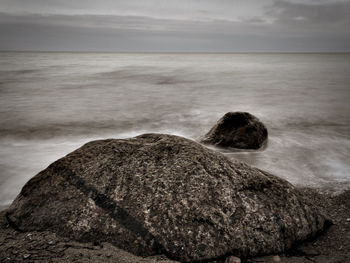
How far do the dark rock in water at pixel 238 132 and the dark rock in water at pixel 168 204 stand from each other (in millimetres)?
3061

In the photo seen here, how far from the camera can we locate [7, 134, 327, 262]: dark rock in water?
219 cm

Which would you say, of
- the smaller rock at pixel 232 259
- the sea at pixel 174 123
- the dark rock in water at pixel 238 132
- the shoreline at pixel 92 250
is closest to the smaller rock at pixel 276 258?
the shoreline at pixel 92 250

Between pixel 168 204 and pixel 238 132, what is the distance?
3.75m

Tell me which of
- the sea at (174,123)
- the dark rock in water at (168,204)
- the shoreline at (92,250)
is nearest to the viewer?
the shoreline at (92,250)

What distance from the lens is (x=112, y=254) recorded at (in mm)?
2072

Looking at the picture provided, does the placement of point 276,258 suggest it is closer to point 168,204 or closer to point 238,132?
point 168,204

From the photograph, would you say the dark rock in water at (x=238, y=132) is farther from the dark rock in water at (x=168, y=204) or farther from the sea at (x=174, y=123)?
the dark rock in water at (x=168, y=204)

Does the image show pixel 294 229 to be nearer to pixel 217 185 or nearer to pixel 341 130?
pixel 217 185

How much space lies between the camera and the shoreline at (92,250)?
203cm

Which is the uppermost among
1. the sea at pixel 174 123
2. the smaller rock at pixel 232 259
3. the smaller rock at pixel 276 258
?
the smaller rock at pixel 232 259

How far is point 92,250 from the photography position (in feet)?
6.91

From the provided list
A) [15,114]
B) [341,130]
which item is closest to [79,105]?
[15,114]

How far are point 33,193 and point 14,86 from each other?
56.0ft

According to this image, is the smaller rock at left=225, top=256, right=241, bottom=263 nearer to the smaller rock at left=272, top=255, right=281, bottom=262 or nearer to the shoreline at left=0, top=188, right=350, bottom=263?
the shoreline at left=0, top=188, right=350, bottom=263
